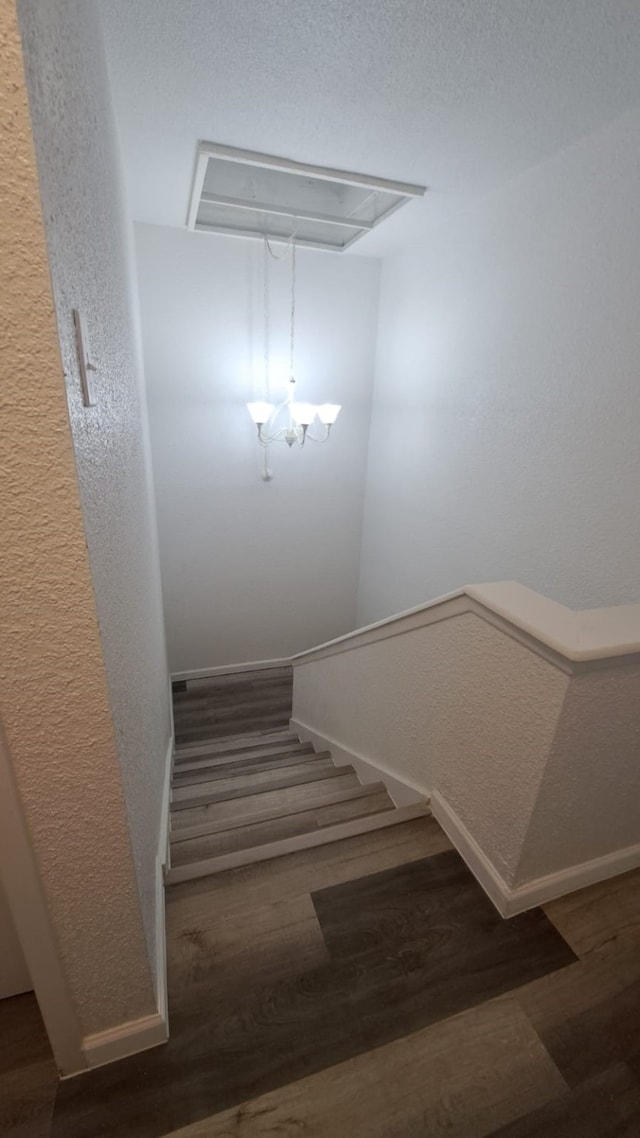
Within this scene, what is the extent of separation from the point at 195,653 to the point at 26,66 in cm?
369

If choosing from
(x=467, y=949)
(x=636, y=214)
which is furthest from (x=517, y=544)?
(x=467, y=949)

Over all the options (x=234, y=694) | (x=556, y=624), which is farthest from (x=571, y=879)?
(x=234, y=694)

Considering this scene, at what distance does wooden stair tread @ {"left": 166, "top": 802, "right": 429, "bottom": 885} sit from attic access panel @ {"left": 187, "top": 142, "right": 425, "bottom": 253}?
2643 mm

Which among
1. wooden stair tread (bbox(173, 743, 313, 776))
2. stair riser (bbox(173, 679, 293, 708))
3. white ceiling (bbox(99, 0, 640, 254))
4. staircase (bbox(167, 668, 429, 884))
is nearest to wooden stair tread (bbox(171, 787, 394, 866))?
staircase (bbox(167, 668, 429, 884))

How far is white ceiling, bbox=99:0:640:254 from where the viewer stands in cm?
116

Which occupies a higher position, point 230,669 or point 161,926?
point 161,926

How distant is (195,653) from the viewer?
151 inches

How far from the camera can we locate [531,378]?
6.24ft

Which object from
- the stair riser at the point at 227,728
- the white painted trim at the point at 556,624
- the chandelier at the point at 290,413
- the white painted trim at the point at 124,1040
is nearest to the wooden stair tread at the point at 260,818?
the white painted trim at the point at 124,1040

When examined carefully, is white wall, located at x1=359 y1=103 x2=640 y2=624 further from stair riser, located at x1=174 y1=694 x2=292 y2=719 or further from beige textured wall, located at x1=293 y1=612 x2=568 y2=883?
stair riser, located at x1=174 y1=694 x2=292 y2=719

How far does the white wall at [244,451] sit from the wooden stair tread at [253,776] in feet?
4.59

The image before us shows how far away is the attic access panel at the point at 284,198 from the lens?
1933 millimetres

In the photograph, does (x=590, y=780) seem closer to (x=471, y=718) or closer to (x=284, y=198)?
(x=471, y=718)

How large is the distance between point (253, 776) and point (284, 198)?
3172 millimetres
